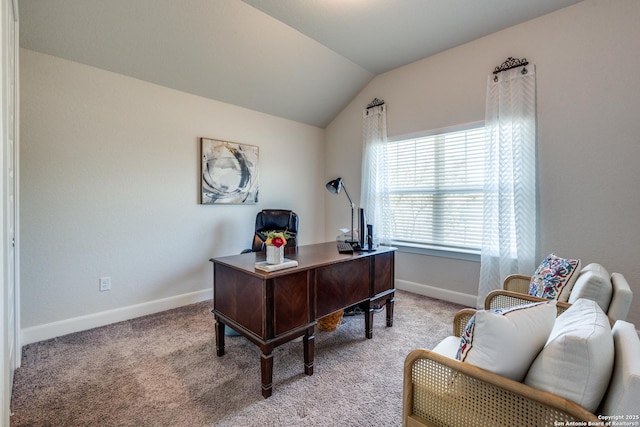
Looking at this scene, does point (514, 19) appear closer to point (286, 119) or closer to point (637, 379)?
point (286, 119)

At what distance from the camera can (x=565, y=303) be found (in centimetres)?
158

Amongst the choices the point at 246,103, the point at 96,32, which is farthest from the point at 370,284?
the point at 96,32

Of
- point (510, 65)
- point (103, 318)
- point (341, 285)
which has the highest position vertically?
point (510, 65)

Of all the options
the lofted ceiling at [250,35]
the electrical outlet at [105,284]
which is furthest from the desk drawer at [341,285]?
the lofted ceiling at [250,35]

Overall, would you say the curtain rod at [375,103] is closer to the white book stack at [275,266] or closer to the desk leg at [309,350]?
the white book stack at [275,266]

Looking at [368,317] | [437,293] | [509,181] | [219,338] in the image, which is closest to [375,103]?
[509,181]

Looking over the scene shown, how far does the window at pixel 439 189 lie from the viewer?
3170mm

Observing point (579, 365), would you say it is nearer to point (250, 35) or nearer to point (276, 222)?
point (276, 222)

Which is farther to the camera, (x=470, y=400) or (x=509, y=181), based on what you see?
(x=509, y=181)

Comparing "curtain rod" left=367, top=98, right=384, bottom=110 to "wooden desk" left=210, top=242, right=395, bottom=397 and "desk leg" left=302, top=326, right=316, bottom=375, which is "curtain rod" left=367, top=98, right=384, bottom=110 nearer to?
"wooden desk" left=210, top=242, right=395, bottom=397

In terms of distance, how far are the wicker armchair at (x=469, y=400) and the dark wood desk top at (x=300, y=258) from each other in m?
0.90

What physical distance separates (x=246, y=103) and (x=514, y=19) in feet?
9.47

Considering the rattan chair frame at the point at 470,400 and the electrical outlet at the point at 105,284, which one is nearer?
the rattan chair frame at the point at 470,400

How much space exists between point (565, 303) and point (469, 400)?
40.1 inches
